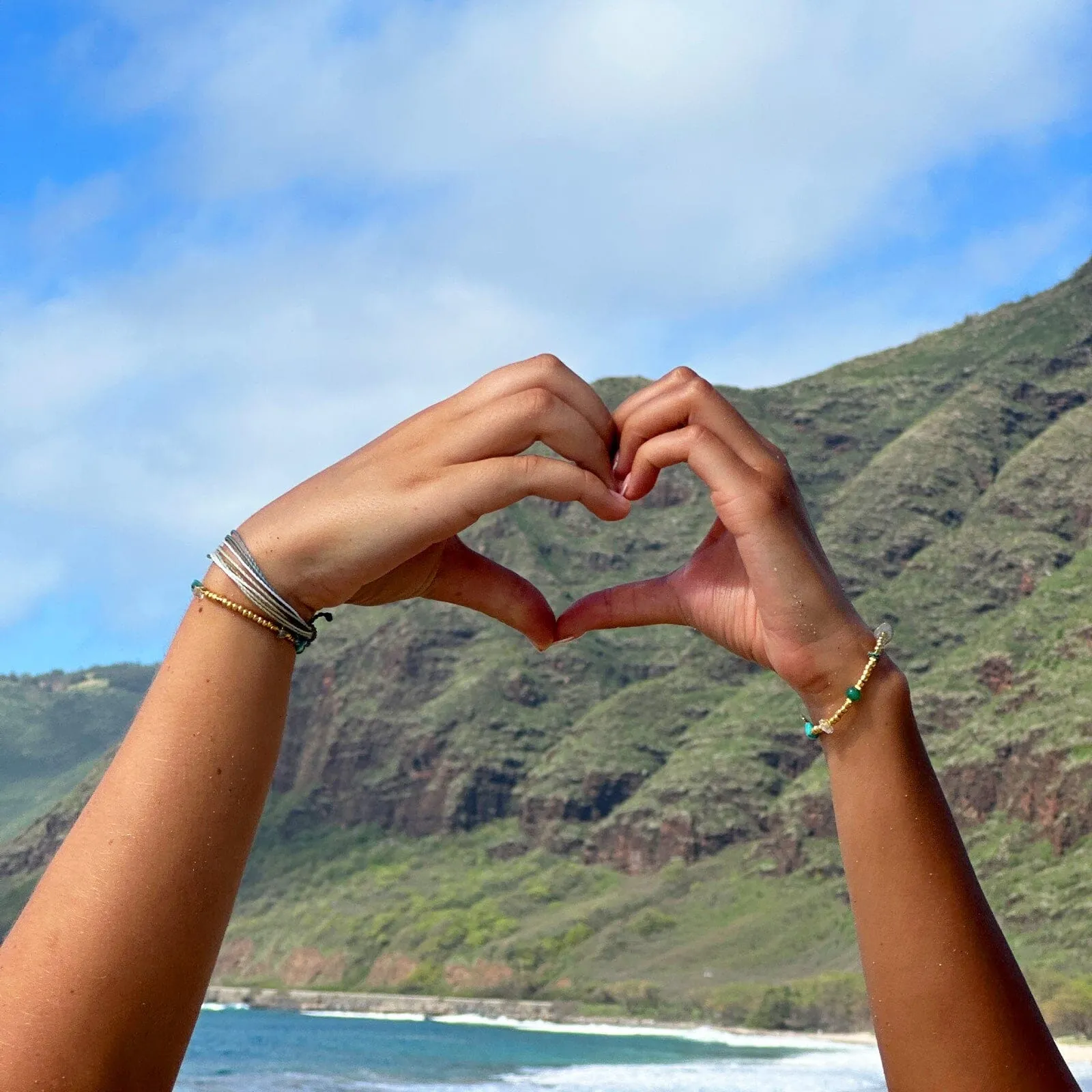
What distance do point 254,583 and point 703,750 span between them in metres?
125

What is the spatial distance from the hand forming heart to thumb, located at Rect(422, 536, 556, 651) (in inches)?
10.1

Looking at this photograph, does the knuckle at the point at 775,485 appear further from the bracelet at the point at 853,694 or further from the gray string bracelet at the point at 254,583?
the gray string bracelet at the point at 254,583

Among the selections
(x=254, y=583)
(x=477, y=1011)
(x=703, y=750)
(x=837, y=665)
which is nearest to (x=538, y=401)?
(x=254, y=583)

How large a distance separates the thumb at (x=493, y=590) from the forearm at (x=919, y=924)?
22.5 inches

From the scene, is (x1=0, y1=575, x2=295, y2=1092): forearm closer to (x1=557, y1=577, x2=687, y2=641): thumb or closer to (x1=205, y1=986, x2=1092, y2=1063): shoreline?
(x1=557, y1=577, x2=687, y2=641): thumb

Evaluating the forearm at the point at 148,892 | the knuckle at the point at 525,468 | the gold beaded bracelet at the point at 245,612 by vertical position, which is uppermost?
the knuckle at the point at 525,468

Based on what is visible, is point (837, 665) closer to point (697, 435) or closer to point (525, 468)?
point (697, 435)

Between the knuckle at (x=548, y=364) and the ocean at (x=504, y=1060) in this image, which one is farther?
the ocean at (x=504, y=1060)

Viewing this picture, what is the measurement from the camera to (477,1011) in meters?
111

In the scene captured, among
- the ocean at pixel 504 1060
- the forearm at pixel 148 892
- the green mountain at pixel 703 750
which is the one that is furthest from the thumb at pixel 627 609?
the green mountain at pixel 703 750

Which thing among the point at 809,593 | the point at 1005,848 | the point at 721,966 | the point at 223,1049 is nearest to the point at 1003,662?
the point at 1005,848

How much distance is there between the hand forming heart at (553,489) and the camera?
188 cm

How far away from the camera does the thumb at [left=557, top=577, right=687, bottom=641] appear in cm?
231

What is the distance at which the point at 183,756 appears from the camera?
5.91 feet
